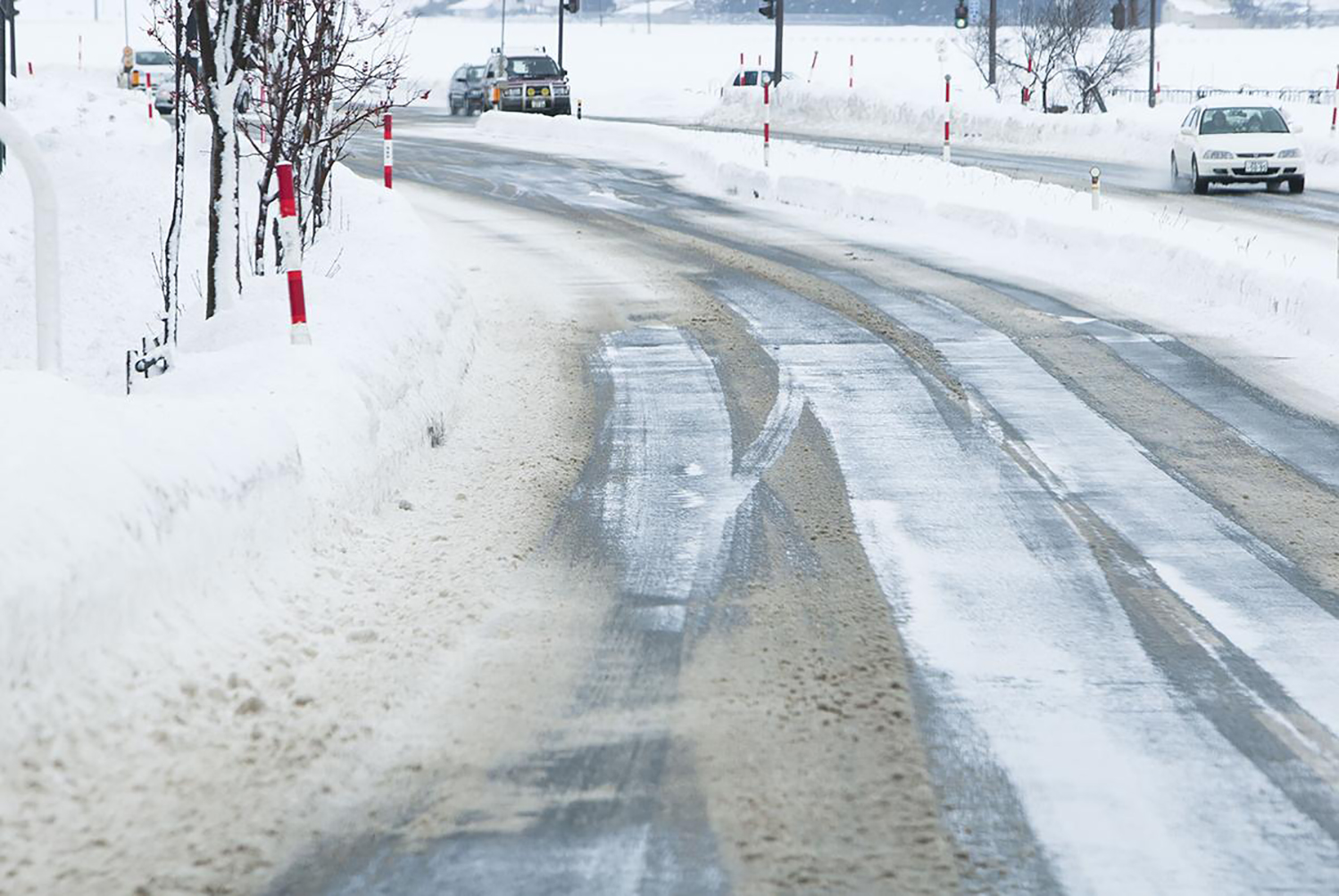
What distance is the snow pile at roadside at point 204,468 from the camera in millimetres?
4980

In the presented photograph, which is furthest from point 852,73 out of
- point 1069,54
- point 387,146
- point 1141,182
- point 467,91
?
point 387,146

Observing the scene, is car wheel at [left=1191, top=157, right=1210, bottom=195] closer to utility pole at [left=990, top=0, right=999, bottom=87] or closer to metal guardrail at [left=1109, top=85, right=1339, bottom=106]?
utility pole at [left=990, top=0, right=999, bottom=87]

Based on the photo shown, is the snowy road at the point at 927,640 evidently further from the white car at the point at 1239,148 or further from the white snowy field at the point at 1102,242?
the white car at the point at 1239,148

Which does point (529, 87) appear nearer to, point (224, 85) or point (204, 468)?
point (224, 85)

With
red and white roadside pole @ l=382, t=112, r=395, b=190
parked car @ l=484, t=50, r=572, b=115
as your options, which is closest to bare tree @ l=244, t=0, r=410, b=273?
red and white roadside pole @ l=382, t=112, r=395, b=190

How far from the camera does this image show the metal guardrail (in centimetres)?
5956

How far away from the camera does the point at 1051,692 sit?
219 inches

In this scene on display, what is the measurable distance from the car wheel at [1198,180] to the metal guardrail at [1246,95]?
2756 cm

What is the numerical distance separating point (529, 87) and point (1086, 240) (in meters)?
35.4

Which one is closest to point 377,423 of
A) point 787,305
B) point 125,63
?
point 787,305

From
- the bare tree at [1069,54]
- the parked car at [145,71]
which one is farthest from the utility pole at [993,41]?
the parked car at [145,71]

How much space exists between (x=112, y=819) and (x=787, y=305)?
1106cm

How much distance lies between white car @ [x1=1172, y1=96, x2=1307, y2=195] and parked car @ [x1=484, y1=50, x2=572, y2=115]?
2648 cm

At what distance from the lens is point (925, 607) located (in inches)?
257
